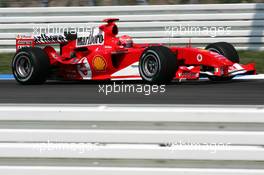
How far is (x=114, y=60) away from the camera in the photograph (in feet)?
29.0

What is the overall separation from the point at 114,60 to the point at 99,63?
0.24 meters

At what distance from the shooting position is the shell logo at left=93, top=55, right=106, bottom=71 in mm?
8883

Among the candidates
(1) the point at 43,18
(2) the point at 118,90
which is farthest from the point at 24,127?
(1) the point at 43,18

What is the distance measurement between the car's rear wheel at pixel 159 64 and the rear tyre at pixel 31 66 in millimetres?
1668

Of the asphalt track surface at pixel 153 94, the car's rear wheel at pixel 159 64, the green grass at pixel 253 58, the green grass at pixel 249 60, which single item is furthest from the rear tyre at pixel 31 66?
the green grass at pixel 253 58

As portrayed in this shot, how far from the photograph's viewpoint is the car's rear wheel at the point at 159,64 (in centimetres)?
796

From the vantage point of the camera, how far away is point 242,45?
11398mm

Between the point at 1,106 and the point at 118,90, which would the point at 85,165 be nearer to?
the point at 1,106

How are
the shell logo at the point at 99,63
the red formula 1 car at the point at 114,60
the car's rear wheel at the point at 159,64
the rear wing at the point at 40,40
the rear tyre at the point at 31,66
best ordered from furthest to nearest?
the rear wing at the point at 40,40 → the rear tyre at the point at 31,66 → the shell logo at the point at 99,63 → the red formula 1 car at the point at 114,60 → the car's rear wheel at the point at 159,64

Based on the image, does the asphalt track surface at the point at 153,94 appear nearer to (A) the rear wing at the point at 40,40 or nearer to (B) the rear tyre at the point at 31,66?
(B) the rear tyre at the point at 31,66

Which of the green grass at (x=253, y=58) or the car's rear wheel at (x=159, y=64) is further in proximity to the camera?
the green grass at (x=253, y=58)

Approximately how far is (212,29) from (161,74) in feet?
11.8

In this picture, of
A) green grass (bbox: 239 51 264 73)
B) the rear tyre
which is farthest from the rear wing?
green grass (bbox: 239 51 264 73)

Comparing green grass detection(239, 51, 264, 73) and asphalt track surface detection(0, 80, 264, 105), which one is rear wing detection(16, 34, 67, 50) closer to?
asphalt track surface detection(0, 80, 264, 105)
